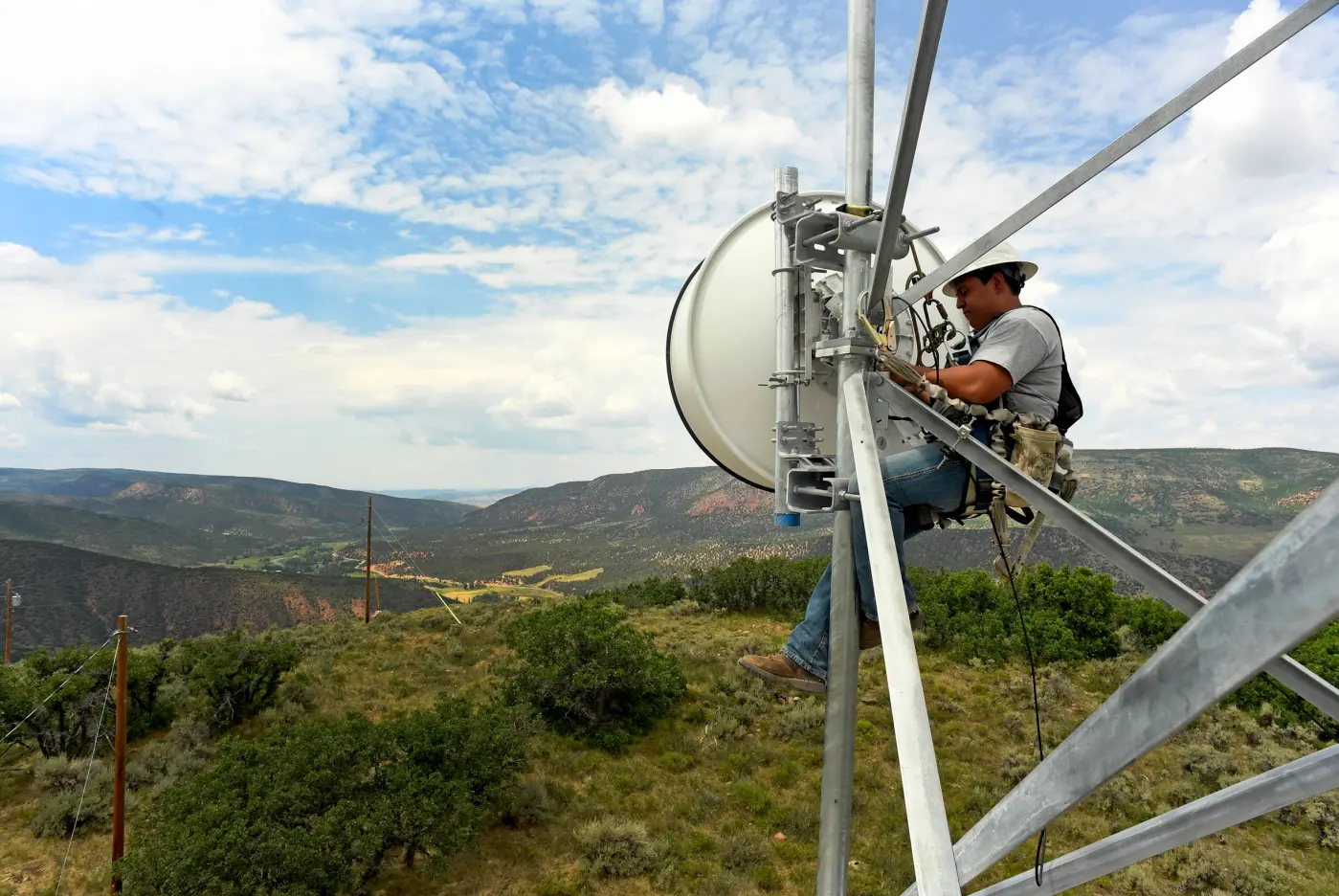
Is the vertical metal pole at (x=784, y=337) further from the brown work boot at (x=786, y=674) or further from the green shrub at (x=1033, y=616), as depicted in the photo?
the green shrub at (x=1033, y=616)

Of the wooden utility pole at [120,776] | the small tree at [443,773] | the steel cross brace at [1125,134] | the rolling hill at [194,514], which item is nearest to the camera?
the steel cross brace at [1125,134]

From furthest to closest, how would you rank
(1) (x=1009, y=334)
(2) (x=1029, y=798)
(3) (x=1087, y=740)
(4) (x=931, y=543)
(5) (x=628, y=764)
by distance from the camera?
(4) (x=931, y=543)
(5) (x=628, y=764)
(1) (x=1009, y=334)
(2) (x=1029, y=798)
(3) (x=1087, y=740)

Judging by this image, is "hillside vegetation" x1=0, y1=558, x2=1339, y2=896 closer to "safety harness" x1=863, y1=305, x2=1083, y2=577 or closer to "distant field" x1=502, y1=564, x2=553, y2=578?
"safety harness" x1=863, y1=305, x2=1083, y2=577

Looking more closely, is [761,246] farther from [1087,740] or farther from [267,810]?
[267,810]

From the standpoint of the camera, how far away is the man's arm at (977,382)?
11.3 ft

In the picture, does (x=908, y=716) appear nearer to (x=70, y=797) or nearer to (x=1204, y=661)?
(x=1204, y=661)

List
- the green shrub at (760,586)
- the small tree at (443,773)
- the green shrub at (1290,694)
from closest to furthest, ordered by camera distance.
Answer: the small tree at (443,773) → the green shrub at (1290,694) → the green shrub at (760,586)

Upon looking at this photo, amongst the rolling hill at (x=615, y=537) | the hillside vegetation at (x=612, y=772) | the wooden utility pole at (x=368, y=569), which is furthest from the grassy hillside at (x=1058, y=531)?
the hillside vegetation at (x=612, y=772)

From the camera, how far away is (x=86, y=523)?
120m

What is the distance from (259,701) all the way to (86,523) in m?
138

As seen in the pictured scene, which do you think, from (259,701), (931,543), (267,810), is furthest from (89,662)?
(931,543)

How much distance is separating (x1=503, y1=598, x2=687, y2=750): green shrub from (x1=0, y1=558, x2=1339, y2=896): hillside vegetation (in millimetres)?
45

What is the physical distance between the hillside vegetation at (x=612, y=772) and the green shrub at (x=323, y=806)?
3 centimetres

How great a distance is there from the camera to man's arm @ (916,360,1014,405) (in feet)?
11.3
